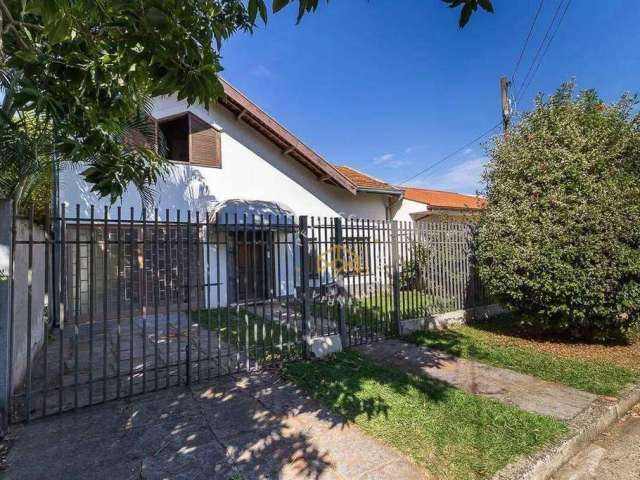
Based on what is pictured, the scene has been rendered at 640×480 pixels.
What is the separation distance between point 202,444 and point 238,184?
10.4 meters

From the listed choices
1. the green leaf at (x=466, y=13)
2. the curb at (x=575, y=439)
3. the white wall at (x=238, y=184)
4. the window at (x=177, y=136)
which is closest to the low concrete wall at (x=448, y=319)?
the curb at (x=575, y=439)

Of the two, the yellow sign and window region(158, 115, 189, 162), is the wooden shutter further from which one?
the yellow sign

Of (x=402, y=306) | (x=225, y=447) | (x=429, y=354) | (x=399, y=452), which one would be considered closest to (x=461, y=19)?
(x=399, y=452)

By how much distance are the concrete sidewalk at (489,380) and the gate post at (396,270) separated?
95 centimetres

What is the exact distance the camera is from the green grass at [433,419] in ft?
12.0

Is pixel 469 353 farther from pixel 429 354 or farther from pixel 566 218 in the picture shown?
pixel 566 218

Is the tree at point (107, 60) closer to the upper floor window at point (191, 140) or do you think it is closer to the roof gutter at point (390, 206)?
the upper floor window at point (191, 140)

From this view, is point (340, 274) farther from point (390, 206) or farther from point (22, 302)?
point (390, 206)

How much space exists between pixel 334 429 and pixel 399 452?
2.74 feet

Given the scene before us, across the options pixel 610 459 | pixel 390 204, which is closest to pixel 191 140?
pixel 390 204

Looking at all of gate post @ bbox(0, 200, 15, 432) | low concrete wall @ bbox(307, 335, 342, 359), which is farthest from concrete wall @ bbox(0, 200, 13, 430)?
low concrete wall @ bbox(307, 335, 342, 359)

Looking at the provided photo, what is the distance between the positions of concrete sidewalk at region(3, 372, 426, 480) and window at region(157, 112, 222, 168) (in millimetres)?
9075

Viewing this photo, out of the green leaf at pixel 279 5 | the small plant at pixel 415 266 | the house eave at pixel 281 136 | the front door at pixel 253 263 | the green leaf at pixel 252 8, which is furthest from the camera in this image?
the house eave at pixel 281 136

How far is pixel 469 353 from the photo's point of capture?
7.19m
